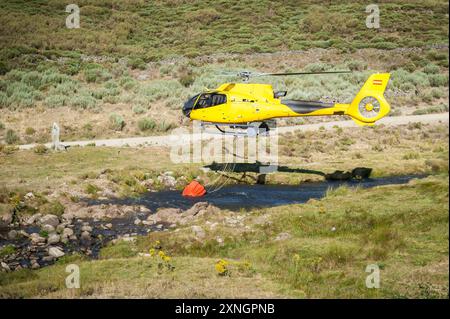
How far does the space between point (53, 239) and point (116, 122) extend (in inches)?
826

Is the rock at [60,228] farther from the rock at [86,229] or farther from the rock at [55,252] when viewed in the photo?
the rock at [55,252]

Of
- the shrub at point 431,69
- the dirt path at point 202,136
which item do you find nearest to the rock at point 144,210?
the dirt path at point 202,136

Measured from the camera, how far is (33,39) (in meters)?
63.2

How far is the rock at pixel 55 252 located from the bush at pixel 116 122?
71.5 feet

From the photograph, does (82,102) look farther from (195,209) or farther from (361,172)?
(195,209)

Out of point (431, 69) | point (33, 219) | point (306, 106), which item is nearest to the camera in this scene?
point (33, 219)

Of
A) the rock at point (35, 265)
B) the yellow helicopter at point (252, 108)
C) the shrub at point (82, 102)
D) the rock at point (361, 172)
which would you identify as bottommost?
the rock at point (361, 172)

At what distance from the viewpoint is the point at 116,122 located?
4147 cm

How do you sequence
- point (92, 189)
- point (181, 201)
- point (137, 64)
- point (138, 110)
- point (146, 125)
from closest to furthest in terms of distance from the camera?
point (181, 201), point (92, 189), point (146, 125), point (138, 110), point (137, 64)

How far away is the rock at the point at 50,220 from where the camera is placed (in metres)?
23.0

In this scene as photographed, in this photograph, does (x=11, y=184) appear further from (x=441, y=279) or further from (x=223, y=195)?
(x=441, y=279)

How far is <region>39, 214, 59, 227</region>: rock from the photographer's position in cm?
2297

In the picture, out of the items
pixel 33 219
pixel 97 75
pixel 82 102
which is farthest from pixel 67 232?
pixel 97 75
